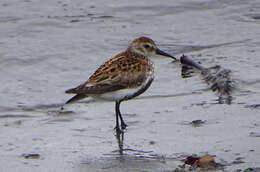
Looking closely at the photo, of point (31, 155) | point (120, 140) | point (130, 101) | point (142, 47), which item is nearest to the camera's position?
point (31, 155)

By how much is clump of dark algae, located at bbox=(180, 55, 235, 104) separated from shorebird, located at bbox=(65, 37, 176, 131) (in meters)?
1.03

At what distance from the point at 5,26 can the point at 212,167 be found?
7.70m

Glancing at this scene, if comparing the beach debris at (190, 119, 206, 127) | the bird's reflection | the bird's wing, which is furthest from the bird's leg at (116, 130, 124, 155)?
the beach debris at (190, 119, 206, 127)

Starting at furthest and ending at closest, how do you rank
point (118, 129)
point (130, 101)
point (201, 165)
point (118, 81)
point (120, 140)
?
point (130, 101) → point (118, 81) → point (118, 129) → point (120, 140) → point (201, 165)

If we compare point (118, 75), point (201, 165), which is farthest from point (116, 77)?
point (201, 165)

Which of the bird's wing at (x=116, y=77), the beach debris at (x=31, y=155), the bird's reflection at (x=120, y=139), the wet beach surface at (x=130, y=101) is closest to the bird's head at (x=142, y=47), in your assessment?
the bird's wing at (x=116, y=77)

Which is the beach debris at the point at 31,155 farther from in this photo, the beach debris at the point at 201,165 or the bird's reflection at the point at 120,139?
the beach debris at the point at 201,165

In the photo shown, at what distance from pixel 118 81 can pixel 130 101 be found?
3.51 feet

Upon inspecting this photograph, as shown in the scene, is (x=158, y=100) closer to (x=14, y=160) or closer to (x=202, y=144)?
(x=202, y=144)

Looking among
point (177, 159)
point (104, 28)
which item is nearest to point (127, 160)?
point (177, 159)

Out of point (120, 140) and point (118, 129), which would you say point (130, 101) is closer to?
point (118, 129)

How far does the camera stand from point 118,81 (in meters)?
8.05

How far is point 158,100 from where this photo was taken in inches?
351

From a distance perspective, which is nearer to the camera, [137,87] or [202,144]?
[202,144]
